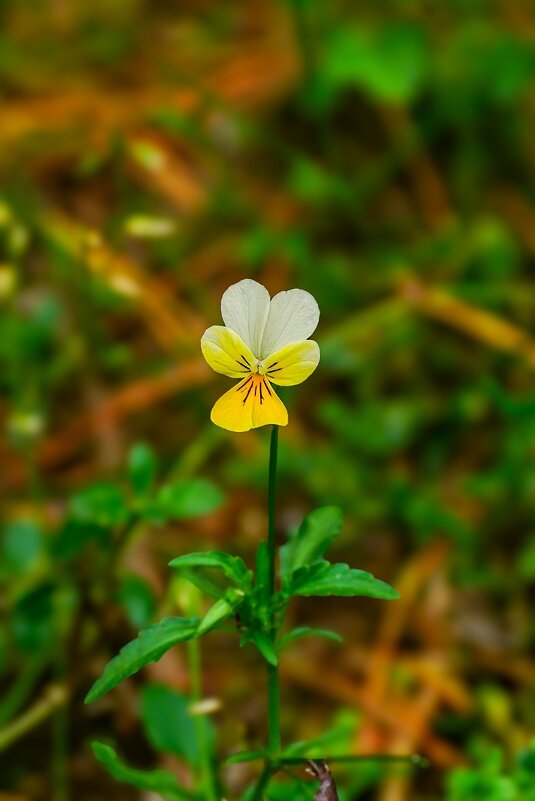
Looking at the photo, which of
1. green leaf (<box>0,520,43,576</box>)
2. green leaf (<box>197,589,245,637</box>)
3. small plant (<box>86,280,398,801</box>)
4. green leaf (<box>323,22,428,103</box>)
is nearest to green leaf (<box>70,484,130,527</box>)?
green leaf (<box>0,520,43,576</box>)

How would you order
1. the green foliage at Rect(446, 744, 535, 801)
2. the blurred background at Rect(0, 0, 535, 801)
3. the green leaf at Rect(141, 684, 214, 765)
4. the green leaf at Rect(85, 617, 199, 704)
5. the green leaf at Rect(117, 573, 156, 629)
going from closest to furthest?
1. the green leaf at Rect(85, 617, 199, 704)
2. the green foliage at Rect(446, 744, 535, 801)
3. the green leaf at Rect(141, 684, 214, 765)
4. the green leaf at Rect(117, 573, 156, 629)
5. the blurred background at Rect(0, 0, 535, 801)

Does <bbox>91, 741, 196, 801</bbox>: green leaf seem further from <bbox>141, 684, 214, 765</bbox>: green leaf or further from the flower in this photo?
the flower

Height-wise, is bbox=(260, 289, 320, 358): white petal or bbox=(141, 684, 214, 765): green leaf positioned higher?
bbox=(260, 289, 320, 358): white petal

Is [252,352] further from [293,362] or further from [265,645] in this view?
[265,645]

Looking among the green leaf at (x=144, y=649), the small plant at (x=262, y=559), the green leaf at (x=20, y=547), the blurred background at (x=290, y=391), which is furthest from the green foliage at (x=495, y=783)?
the green leaf at (x=20, y=547)

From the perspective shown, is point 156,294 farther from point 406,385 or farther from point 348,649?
point 348,649

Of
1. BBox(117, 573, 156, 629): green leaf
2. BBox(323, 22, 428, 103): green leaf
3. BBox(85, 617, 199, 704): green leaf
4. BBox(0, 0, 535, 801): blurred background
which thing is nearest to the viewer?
BBox(85, 617, 199, 704): green leaf

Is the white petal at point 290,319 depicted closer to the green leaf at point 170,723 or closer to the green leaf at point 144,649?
the green leaf at point 144,649

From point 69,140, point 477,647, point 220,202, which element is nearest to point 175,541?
point 477,647
